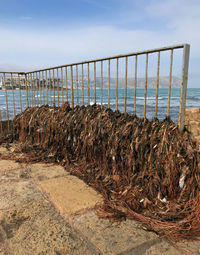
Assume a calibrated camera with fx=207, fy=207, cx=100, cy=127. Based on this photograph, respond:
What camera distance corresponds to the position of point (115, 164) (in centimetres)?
259

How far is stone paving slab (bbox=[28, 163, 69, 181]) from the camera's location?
9.61 feet

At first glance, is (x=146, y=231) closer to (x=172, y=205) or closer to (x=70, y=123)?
(x=172, y=205)

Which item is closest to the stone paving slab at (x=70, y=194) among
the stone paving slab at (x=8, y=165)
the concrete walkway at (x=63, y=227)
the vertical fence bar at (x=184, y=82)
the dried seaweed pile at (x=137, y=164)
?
the concrete walkway at (x=63, y=227)

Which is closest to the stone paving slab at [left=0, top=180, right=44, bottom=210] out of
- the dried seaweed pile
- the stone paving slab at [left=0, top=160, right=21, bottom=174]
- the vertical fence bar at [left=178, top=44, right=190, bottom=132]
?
the stone paving slab at [left=0, top=160, right=21, bottom=174]

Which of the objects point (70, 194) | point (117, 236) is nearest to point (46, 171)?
point (70, 194)

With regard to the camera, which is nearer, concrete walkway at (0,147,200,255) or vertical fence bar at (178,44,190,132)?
concrete walkway at (0,147,200,255)

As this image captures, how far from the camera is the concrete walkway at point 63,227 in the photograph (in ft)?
5.01

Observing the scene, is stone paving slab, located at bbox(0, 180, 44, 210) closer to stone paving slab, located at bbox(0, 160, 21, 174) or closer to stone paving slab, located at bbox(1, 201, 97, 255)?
stone paving slab, located at bbox(1, 201, 97, 255)

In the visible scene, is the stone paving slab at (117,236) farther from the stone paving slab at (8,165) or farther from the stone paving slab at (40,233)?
the stone paving slab at (8,165)

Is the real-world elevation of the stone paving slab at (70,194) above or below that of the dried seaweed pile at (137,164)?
below

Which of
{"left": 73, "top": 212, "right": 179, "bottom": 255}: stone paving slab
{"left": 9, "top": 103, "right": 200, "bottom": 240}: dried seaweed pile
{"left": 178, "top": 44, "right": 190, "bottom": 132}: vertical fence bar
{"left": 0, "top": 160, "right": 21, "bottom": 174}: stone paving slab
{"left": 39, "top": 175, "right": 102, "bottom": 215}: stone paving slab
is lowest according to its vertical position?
{"left": 73, "top": 212, "right": 179, "bottom": 255}: stone paving slab

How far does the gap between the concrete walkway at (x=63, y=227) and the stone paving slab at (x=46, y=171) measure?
0.27m

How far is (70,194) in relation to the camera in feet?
7.80

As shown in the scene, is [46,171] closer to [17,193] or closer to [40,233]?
[17,193]
